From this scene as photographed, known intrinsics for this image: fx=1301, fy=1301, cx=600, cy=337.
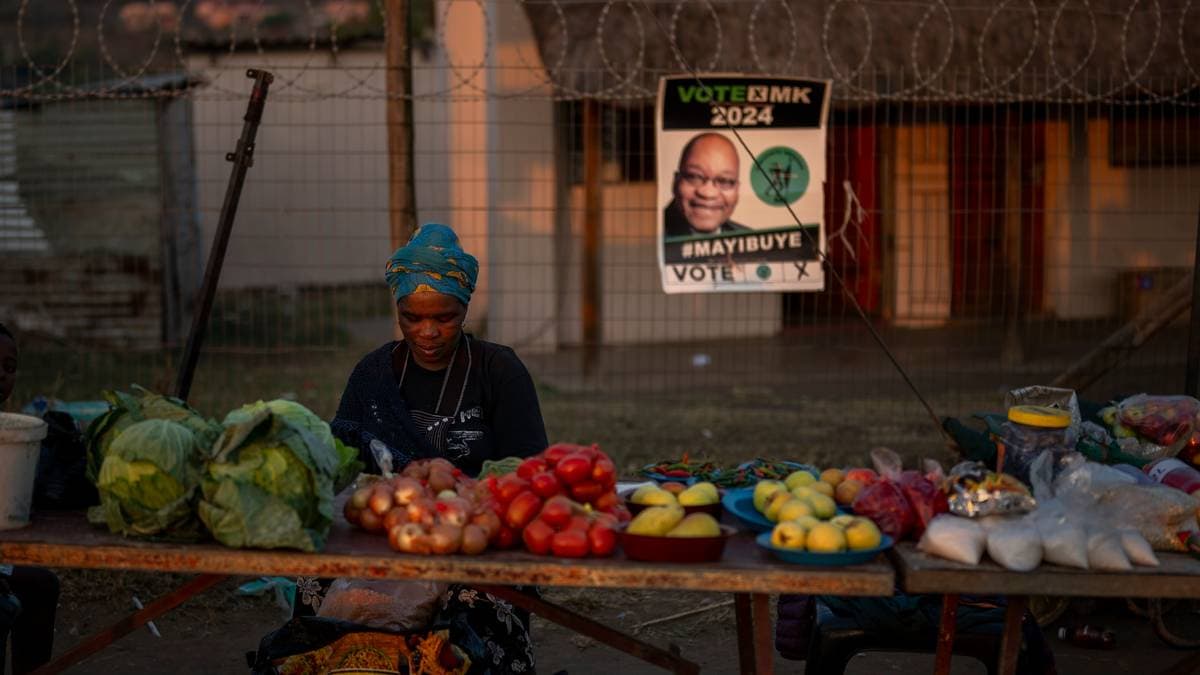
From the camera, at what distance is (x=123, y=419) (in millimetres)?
3227

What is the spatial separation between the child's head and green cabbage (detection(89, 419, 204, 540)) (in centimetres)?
96

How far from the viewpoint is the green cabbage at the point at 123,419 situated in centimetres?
321

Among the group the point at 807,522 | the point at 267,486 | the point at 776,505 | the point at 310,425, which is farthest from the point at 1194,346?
the point at 267,486

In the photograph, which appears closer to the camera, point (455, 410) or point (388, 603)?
point (388, 603)

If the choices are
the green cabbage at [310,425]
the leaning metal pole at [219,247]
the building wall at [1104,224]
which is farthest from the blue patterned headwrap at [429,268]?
the building wall at [1104,224]

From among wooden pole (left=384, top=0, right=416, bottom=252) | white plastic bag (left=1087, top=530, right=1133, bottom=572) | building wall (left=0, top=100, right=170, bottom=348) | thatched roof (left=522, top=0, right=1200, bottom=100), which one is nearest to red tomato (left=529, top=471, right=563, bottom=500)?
white plastic bag (left=1087, top=530, right=1133, bottom=572)

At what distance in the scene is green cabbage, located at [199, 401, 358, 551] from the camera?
2.96 metres

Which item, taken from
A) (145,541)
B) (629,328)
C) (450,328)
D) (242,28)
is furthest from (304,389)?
(242,28)

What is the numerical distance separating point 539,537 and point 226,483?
28.5 inches

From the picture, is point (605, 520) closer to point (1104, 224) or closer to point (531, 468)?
point (531, 468)

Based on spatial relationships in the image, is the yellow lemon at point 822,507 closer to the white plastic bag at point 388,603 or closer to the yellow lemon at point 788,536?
the yellow lemon at point 788,536

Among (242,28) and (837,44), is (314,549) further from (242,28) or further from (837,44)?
(242,28)

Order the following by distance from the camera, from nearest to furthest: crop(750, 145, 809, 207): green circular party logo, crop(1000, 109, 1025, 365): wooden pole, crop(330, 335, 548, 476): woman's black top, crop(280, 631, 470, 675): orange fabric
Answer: crop(280, 631, 470, 675): orange fabric → crop(330, 335, 548, 476): woman's black top → crop(750, 145, 809, 207): green circular party logo → crop(1000, 109, 1025, 365): wooden pole

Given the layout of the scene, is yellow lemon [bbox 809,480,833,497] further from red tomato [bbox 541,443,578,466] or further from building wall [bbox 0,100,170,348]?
building wall [bbox 0,100,170,348]
